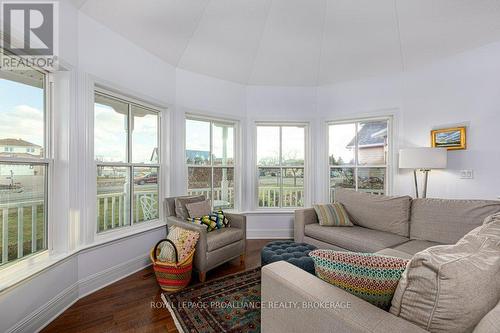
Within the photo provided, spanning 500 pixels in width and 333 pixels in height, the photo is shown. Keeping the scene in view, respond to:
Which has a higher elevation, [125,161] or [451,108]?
[451,108]

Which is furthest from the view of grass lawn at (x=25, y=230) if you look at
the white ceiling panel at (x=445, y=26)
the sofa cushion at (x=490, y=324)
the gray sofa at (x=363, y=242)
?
the white ceiling panel at (x=445, y=26)

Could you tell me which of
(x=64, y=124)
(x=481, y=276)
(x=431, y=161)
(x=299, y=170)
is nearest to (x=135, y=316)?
(x=64, y=124)

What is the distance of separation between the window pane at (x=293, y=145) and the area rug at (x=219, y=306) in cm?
221

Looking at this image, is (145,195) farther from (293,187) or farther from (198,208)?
(293,187)

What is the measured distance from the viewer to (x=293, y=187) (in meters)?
4.15

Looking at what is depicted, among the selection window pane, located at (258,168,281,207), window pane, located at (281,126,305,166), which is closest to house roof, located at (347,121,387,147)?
window pane, located at (281,126,305,166)

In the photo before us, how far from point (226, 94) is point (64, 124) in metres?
2.30

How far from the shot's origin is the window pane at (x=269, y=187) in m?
4.10

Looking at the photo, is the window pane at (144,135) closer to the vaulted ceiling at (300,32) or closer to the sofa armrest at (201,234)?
the vaulted ceiling at (300,32)

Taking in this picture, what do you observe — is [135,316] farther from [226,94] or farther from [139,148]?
[226,94]

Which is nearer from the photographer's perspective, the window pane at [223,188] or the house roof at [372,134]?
the house roof at [372,134]

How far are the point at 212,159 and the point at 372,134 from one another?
2614 millimetres

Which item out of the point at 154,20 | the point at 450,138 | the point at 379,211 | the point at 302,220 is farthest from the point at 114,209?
the point at 450,138

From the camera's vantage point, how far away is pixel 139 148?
294 cm
